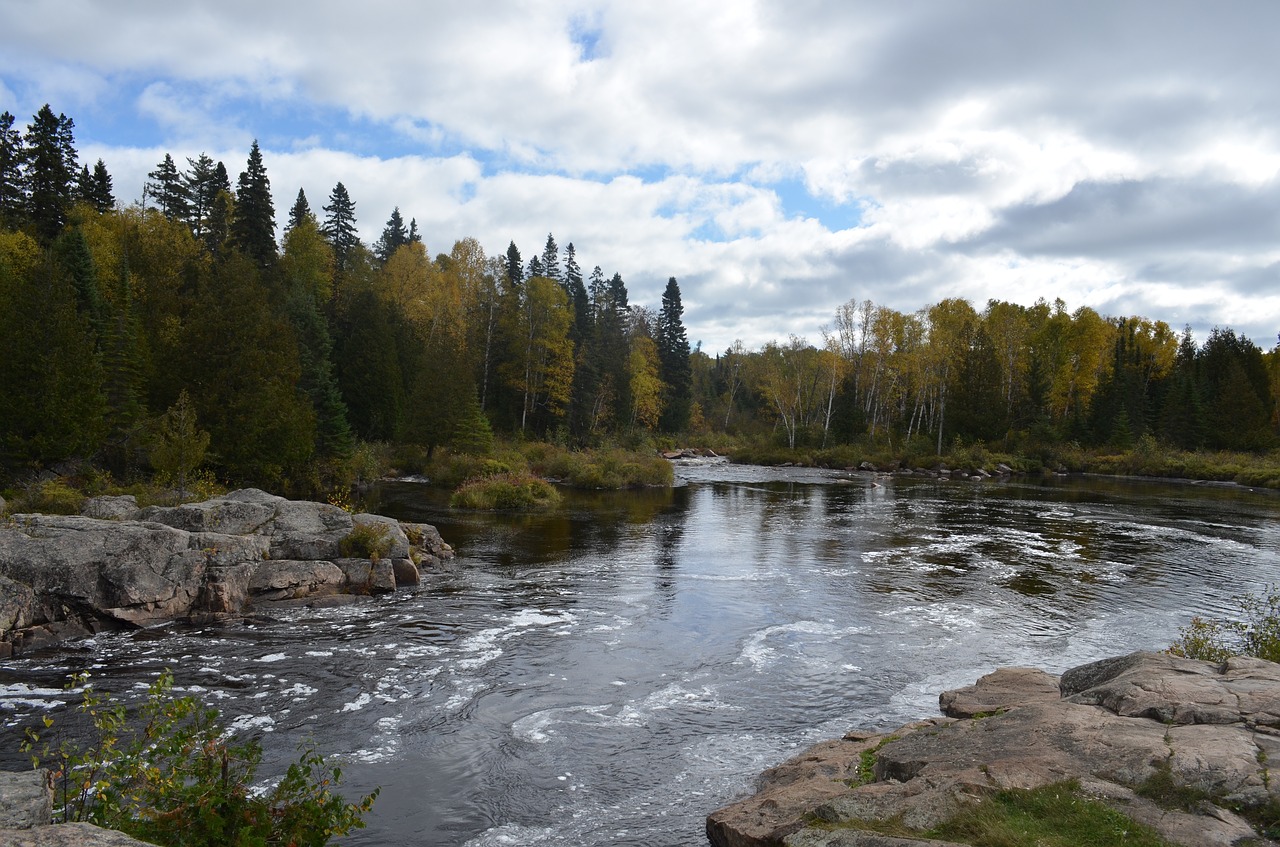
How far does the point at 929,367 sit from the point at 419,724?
65.4 metres

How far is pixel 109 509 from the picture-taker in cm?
1903

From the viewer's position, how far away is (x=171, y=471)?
25609 mm

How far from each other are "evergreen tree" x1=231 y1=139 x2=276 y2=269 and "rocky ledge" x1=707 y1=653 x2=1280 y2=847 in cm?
5494

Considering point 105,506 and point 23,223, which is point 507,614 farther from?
point 23,223

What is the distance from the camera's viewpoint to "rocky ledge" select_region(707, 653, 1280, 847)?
605cm

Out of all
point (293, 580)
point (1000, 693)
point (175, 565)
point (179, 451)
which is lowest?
point (293, 580)

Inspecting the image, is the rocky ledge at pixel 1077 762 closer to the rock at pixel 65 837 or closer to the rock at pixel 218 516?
the rock at pixel 65 837

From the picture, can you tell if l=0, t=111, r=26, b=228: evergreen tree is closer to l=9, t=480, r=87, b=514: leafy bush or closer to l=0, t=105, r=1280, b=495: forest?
l=0, t=105, r=1280, b=495: forest

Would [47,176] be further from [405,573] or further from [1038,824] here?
[1038,824]

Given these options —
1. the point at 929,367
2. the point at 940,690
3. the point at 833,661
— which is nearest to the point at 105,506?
the point at 833,661

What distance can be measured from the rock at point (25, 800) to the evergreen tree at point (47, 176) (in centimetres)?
5536


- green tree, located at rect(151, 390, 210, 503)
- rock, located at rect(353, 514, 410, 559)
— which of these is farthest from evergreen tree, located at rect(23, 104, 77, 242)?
→ rock, located at rect(353, 514, 410, 559)

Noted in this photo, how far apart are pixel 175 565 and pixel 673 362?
72817 millimetres

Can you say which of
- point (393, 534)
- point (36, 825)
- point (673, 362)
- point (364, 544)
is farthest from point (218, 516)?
point (673, 362)
